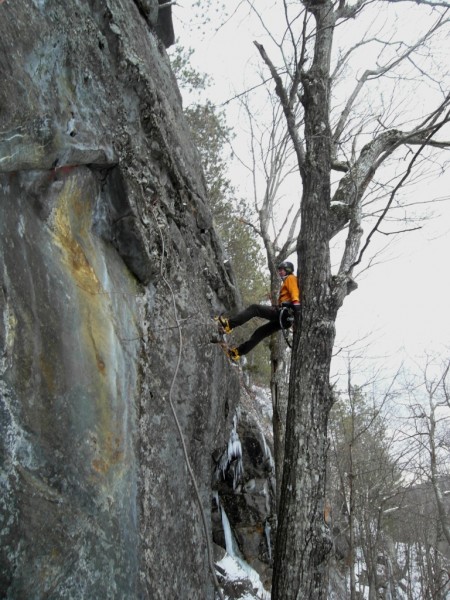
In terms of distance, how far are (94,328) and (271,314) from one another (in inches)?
135

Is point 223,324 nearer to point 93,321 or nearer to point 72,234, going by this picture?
point 93,321

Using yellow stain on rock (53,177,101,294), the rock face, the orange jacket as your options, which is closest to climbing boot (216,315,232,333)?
the rock face

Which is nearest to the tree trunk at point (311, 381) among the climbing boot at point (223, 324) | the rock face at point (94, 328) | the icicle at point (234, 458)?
the rock face at point (94, 328)

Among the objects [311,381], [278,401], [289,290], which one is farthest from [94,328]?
[278,401]

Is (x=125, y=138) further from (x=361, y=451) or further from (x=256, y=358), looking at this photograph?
(x=361, y=451)

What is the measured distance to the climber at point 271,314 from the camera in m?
5.95

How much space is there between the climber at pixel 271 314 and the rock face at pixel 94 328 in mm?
800

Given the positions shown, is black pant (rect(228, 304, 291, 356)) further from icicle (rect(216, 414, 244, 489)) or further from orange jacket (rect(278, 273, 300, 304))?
icicle (rect(216, 414, 244, 489))

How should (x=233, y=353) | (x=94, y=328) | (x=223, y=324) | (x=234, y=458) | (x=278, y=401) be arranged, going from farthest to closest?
1. (x=234, y=458)
2. (x=278, y=401)
3. (x=233, y=353)
4. (x=223, y=324)
5. (x=94, y=328)

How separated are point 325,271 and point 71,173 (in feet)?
7.53

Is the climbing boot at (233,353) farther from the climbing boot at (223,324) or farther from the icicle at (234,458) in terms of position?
the icicle at (234,458)

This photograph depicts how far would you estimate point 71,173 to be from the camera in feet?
12.0

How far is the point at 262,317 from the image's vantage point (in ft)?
21.2

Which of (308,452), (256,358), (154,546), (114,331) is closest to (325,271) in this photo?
(308,452)
